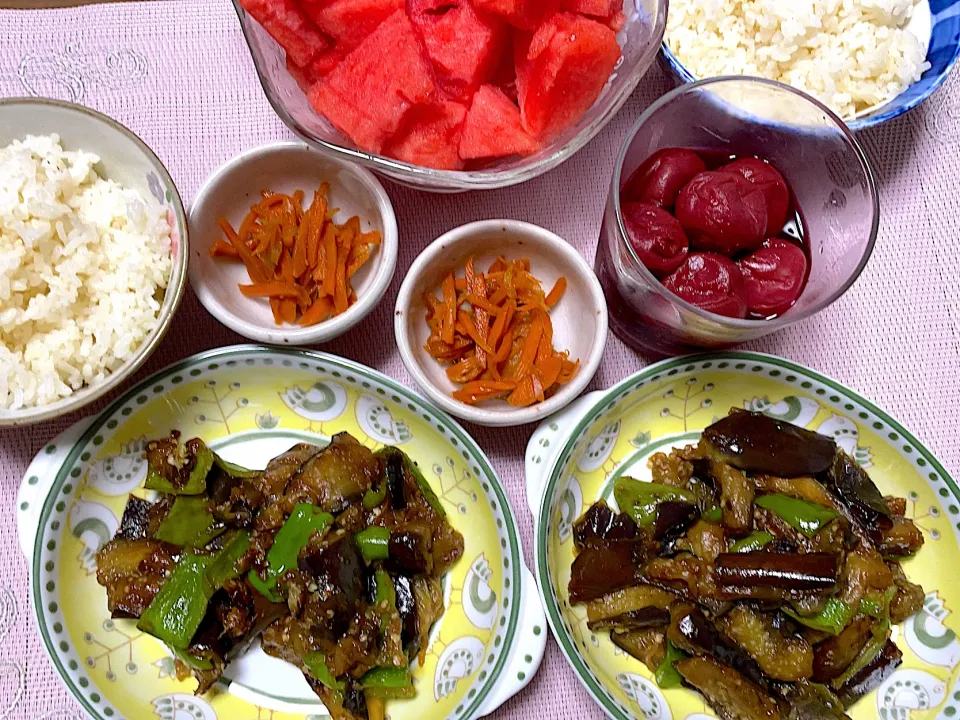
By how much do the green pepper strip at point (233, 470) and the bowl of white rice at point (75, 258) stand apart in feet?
0.89

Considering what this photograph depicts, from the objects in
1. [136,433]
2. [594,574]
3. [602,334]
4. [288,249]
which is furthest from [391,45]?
[594,574]

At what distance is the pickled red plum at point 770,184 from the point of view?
1.49 m

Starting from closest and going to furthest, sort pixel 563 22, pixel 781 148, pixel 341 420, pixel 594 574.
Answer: pixel 563 22 < pixel 594 574 < pixel 781 148 < pixel 341 420

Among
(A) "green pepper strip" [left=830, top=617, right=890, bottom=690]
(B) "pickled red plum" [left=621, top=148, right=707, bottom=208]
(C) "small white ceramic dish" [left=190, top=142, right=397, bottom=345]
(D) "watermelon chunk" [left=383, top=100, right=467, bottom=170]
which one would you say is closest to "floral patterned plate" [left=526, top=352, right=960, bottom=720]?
(A) "green pepper strip" [left=830, top=617, right=890, bottom=690]

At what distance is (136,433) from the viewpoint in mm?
1543

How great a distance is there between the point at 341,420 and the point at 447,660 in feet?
1.92

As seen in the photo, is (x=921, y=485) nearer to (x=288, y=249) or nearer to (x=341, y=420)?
(x=341, y=420)

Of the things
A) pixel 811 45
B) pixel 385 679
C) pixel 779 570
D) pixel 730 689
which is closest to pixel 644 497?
pixel 779 570

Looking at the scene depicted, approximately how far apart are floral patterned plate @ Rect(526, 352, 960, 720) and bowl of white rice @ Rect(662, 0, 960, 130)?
623mm

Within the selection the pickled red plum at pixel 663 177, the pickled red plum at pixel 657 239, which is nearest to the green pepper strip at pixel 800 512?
the pickled red plum at pixel 657 239

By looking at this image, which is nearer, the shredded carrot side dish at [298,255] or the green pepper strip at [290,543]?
the green pepper strip at [290,543]

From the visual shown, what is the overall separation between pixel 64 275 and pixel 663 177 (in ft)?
4.06

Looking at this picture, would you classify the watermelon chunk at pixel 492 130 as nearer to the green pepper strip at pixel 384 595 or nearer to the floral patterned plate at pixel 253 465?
the floral patterned plate at pixel 253 465

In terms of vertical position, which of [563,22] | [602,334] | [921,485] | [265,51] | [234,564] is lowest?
[234,564]
